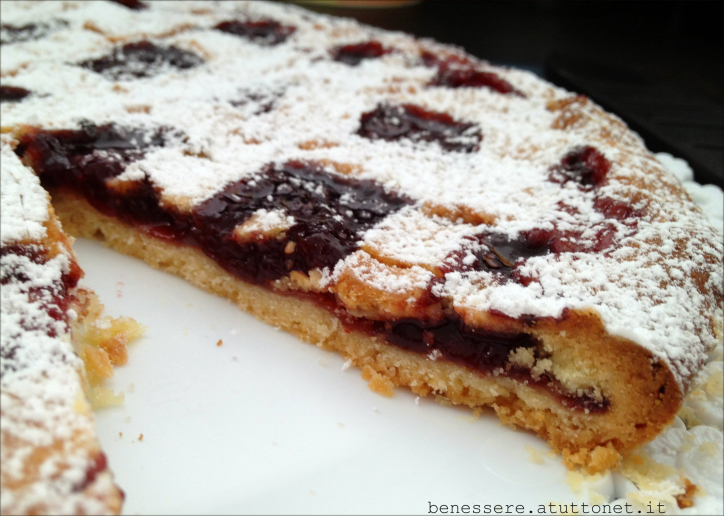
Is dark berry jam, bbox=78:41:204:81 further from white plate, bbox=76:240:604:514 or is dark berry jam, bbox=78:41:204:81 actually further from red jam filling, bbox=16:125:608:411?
white plate, bbox=76:240:604:514

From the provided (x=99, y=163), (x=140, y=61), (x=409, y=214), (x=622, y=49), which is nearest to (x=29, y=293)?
(x=99, y=163)

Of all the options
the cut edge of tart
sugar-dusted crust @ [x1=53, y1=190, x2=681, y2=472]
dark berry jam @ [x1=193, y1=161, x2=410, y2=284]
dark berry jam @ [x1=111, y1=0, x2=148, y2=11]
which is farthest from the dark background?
the cut edge of tart

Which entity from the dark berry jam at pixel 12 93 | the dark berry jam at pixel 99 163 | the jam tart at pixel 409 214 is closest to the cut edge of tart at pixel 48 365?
the dark berry jam at pixel 99 163

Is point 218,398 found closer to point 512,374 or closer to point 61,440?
point 61,440

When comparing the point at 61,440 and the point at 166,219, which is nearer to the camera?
the point at 61,440

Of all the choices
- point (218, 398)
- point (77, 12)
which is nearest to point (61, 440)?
point (218, 398)

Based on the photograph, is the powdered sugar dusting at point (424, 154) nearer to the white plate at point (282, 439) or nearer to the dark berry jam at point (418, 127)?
the dark berry jam at point (418, 127)
